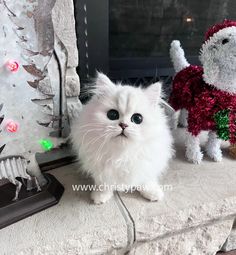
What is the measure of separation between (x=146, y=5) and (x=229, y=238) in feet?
2.56

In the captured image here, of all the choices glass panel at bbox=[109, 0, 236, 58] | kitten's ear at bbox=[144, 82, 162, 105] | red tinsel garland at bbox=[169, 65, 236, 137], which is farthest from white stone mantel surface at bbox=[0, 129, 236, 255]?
glass panel at bbox=[109, 0, 236, 58]

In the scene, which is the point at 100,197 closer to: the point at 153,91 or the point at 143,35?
the point at 153,91

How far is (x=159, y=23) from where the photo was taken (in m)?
0.99

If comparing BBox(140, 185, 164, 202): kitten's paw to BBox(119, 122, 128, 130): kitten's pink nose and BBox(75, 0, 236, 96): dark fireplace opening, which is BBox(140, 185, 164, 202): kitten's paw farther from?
BBox(75, 0, 236, 96): dark fireplace opening

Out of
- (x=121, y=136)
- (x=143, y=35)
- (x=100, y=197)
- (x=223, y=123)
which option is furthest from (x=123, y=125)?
(x=143, y=35)

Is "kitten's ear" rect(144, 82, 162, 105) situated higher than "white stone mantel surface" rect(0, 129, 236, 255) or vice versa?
"kitten's ear" rect(144, 82, 162, 105)

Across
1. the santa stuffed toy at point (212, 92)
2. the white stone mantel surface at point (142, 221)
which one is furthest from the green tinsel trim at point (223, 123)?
the white stone mantel surface at point (142, 221)

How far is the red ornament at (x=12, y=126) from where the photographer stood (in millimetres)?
561

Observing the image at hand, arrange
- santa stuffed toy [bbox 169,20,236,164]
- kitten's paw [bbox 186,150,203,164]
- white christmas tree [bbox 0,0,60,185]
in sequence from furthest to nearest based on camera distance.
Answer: kitten's paw [bbox 186,150,203,164], santa stuffed toy [bbox 169,20,236,164], white christmas tree [bbox 0,0,60,185]

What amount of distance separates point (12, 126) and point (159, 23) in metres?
0.67

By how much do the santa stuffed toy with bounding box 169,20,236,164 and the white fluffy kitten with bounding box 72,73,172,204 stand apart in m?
0.14

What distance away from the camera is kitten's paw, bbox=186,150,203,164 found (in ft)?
2.59

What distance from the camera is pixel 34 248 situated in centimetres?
55

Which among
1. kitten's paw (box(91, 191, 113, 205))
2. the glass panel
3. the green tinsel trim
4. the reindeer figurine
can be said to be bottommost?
kitten's paw (box(91, 191, 113, 205))
